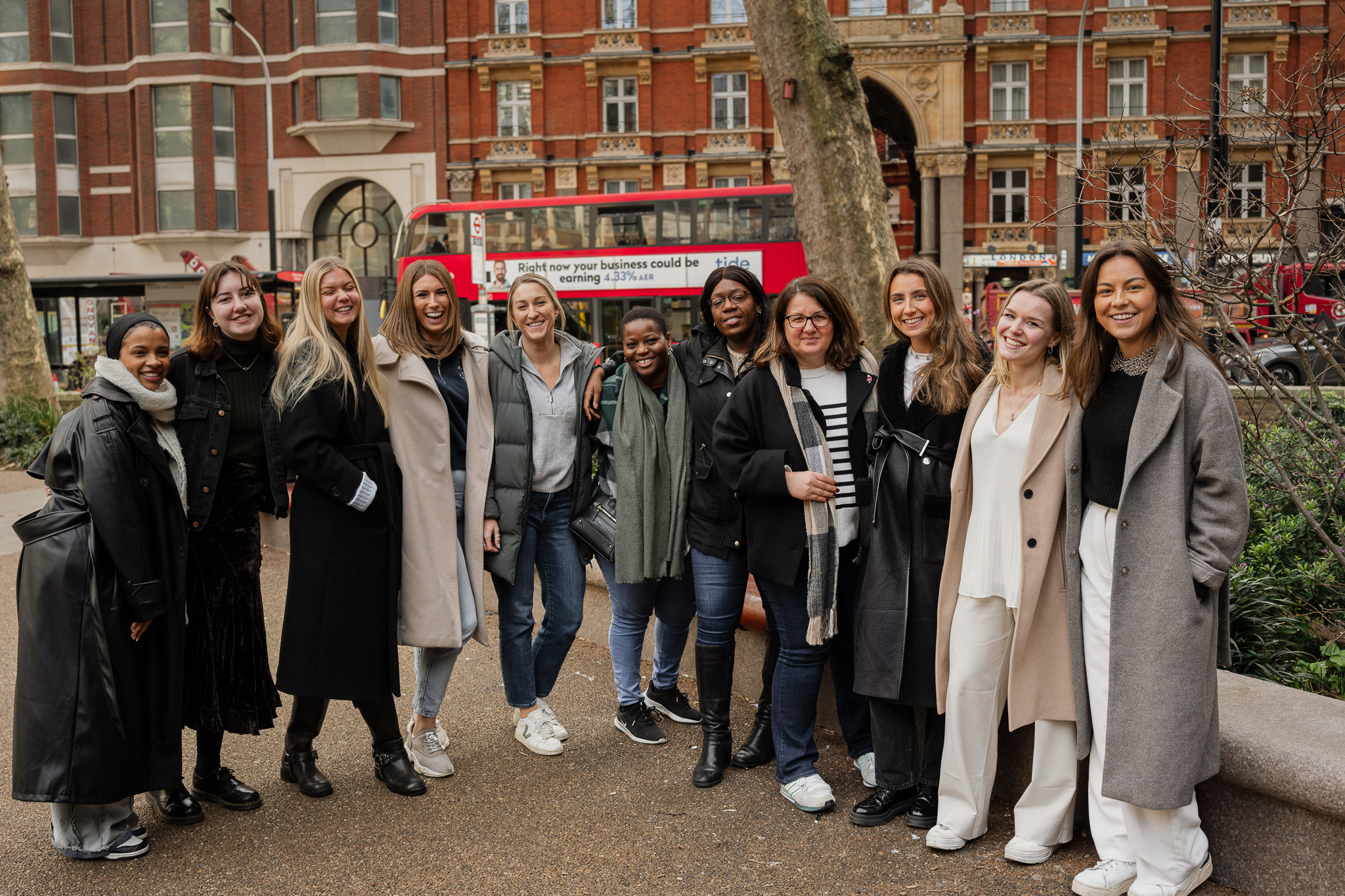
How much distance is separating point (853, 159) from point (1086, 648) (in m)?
5.83

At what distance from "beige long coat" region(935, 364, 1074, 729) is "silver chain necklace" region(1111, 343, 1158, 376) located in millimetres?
177

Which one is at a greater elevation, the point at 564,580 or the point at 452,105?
the point at 452,105

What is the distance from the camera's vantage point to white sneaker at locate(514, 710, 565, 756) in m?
4.36

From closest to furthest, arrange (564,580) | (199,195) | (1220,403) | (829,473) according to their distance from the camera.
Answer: (1220,403) < (829,473) < (564,580) < (199,195)

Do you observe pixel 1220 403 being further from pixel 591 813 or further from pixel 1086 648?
pixel 591 813

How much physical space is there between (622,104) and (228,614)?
1341 inches

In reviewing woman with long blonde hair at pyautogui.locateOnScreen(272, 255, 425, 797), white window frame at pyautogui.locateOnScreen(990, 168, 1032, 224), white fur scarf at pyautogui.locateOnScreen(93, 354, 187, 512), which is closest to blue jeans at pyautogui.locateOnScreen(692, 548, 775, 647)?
woman with long blonde hair at pyautogui.locateOnScreen(272, 255, 425, 797)

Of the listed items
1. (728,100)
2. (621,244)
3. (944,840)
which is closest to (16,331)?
(621,244)

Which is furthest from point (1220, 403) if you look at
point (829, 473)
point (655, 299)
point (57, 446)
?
point (655, 299)

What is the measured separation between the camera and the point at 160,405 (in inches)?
140

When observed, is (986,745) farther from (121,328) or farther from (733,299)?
(121,328)

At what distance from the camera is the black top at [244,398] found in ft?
12.6

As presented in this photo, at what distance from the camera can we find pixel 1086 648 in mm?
3232

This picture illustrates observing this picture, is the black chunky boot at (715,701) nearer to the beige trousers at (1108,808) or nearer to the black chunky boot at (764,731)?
the black chunky boot at (764,731)
